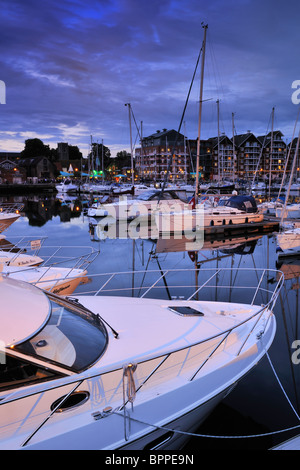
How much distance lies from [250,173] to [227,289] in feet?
309

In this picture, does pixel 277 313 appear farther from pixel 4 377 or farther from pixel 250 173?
pixel 250 173

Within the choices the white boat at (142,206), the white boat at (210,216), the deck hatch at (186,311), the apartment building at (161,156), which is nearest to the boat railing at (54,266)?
the deck hatch at (186,311)

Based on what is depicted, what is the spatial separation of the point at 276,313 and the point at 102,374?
677cm

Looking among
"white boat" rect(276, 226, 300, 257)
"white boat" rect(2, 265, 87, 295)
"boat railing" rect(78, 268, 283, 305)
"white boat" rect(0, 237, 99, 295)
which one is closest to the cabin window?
"white boat" rect(0, 237, 99, 295)

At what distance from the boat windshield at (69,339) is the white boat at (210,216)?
621 inches

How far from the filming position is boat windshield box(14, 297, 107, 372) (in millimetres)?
3170

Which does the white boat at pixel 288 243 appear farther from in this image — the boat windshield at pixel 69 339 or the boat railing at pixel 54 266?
the boat windshield at pixel 69 339

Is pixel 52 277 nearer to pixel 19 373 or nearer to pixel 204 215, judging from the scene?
pixel 19 373

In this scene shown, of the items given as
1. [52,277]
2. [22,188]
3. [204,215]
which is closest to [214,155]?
[22,188]

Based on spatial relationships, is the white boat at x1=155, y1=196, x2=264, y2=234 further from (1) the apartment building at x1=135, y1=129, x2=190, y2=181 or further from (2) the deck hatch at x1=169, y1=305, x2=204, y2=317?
(1) the apartment building at x1=135, y1=129, x2=190, y2=181

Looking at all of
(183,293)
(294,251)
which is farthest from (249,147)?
(183,293)

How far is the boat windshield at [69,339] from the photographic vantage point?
317 centimetres

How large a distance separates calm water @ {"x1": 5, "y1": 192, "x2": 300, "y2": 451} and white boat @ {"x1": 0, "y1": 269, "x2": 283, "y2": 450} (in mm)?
1384

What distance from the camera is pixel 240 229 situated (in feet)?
71.0
